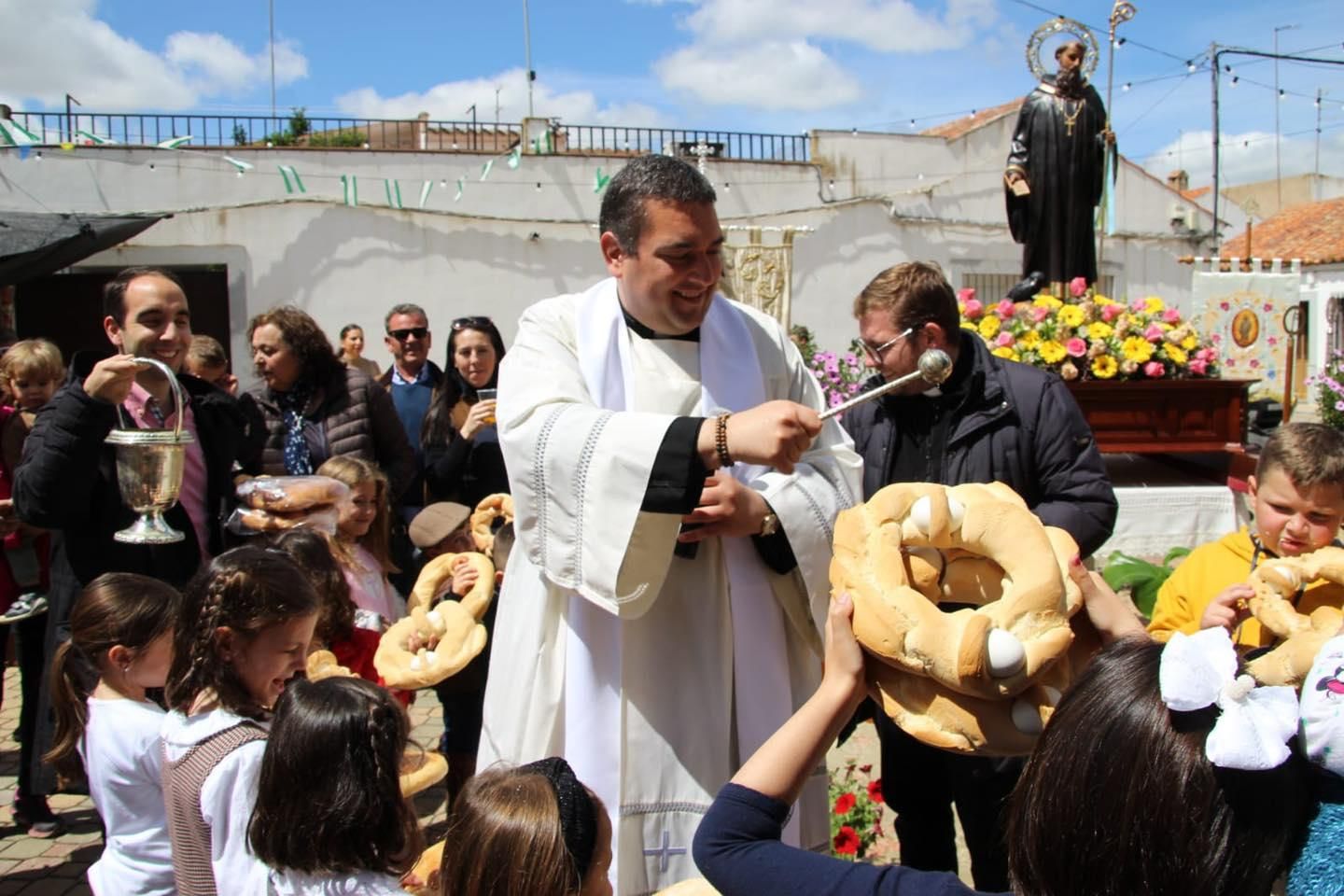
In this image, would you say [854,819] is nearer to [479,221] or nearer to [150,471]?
[150,471]

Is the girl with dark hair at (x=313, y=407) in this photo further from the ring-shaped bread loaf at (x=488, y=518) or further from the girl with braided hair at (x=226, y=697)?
the girl with braided hair at (x=226, y=697)

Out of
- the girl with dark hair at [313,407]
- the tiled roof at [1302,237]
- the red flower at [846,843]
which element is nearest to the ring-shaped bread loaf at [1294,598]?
the red flower at [846,843]

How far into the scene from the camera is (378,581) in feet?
12.5

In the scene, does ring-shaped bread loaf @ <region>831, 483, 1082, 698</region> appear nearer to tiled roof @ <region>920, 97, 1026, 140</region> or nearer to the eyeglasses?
the eyeglasses

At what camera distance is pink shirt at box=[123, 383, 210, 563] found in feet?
10.8

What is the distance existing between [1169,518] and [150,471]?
557 cm

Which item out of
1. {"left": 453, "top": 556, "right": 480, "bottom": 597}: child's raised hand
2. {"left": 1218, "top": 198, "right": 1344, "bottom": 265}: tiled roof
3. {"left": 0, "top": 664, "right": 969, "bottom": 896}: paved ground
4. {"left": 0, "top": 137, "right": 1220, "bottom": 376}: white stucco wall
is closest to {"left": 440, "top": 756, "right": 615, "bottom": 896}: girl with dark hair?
{"left": 453, "top": 556, "right": 480, "bottom": 597}: child's raised hand

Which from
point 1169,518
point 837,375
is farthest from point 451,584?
point 1169,518

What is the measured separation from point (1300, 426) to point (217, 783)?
2560 millimetres

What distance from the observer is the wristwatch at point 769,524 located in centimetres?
227

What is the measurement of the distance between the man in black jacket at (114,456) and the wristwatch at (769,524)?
5.94ft

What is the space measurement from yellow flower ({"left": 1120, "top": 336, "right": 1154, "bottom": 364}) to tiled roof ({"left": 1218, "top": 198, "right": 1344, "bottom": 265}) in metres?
23.4

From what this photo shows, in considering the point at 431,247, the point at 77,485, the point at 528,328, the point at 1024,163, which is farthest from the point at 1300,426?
the point at 431,247

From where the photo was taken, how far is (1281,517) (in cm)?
256
